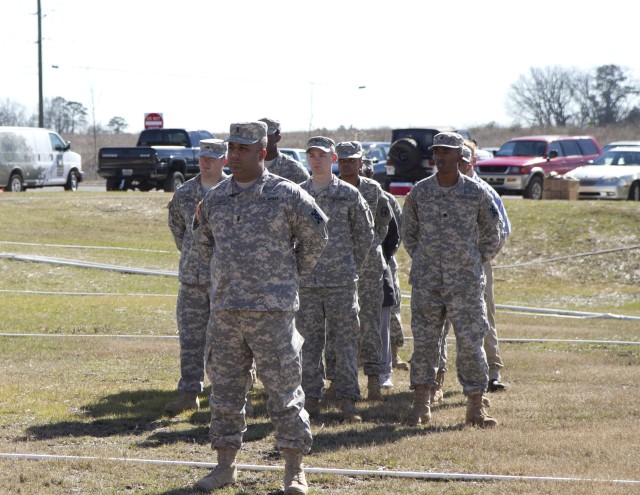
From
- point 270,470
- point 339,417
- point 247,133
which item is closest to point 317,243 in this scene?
point 247,133

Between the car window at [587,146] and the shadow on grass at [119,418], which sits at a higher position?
the car window at [587,146]

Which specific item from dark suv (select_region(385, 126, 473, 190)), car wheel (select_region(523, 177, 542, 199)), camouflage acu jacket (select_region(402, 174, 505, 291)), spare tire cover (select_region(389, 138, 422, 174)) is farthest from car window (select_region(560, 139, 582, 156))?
camouflage acu jacket (select_region(402, 174, 505, 291))

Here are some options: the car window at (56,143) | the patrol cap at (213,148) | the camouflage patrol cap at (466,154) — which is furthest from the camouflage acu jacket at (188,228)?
the car window at (56,143)

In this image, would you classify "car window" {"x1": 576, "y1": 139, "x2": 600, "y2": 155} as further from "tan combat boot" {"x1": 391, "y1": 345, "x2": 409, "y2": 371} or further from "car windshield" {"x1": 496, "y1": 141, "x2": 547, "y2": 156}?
"tan combat boot" {"x1": 391, "y1": 345, "x2": 409, "y2": 371}

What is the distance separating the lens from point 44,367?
985 centimetres

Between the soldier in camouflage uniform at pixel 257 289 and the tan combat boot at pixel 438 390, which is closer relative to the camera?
the soldier in camouflage uniform at pixel 257 289

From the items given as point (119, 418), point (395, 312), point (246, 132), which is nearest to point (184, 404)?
point (119, 418)

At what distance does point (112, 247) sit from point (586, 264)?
8823 millimetres

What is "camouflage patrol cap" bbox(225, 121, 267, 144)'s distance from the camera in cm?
582

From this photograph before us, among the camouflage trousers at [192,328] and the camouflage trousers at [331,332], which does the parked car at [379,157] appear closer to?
the camouflage trousers at [192,328]

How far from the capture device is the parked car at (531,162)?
2758 cm

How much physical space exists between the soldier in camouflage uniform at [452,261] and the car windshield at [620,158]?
21.4 meters

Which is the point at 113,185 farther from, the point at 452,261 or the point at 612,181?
the point at 452,261

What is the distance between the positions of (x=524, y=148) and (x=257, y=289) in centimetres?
2409
